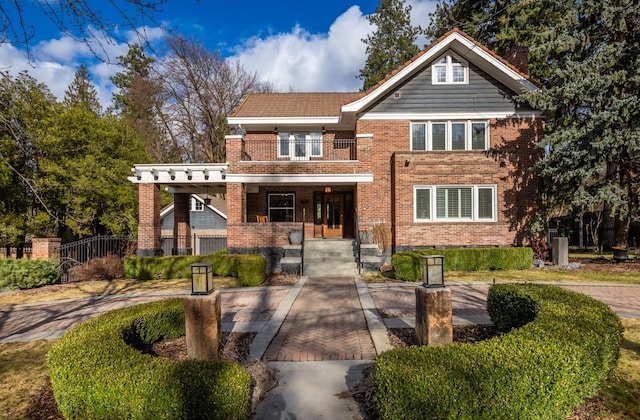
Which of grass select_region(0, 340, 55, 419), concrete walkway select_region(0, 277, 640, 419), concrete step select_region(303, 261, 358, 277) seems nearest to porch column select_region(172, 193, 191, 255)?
concrete walkway select_region(0, 277, 640, 419)

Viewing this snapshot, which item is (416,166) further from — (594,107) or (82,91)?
(82,91)

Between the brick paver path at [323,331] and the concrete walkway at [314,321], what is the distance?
0.05ft

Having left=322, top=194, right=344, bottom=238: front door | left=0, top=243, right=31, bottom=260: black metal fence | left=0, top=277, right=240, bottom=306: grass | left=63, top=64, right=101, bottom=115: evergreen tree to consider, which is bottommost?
left=0, top=277, right=240, bottom=306: grass

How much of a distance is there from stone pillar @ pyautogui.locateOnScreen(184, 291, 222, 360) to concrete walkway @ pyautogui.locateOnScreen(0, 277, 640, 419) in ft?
2.36

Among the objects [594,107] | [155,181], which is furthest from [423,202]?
[155,181]

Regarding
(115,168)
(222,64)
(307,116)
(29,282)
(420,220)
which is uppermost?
(222,64)

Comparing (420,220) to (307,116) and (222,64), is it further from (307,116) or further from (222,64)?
(222,64)

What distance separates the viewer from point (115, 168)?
17562 millimetres

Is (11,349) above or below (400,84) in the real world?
below

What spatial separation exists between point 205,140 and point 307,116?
53.8ft

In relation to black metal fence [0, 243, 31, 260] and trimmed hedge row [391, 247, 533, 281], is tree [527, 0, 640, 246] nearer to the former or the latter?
trimmed hedge row [391, 247, 533, 281]

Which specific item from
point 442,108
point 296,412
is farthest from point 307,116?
point 296,412

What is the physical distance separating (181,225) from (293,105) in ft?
28.2

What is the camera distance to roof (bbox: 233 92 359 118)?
16.2m
